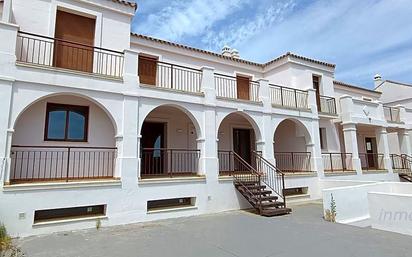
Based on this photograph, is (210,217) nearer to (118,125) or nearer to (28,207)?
(118,125)

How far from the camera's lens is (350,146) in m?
15.9

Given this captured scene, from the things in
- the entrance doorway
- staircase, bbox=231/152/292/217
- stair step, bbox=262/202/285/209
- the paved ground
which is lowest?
the paved ground

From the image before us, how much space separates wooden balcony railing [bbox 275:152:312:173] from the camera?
1450cm

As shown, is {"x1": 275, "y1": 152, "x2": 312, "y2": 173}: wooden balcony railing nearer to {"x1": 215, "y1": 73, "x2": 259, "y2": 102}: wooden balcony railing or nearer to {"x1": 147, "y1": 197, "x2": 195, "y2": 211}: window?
{"x1": 215, "y1": 73, "x2": 259, "y2": 102}: wooden balcony railing

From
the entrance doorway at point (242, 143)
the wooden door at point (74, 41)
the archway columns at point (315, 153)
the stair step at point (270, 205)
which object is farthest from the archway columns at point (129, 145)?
the archway columns at point (315, 153)

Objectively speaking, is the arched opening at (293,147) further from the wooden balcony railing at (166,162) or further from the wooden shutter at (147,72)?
the wooden shutter at (147,72)

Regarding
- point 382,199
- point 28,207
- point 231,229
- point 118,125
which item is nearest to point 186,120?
point 118,125

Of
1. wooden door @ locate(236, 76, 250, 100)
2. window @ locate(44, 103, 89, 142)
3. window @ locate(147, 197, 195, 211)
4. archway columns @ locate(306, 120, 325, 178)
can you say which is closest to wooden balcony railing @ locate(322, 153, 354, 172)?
archway columns @ locate(306, 120, 325, 178)

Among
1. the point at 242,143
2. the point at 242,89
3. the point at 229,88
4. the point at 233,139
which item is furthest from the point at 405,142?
the point at 229,88

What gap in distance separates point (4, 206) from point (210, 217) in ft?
19.7

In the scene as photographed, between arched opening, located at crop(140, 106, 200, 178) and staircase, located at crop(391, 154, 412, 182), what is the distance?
14.2 meters

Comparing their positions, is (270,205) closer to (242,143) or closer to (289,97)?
(242,143)

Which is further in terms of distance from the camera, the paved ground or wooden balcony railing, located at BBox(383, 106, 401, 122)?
wooden balcony railing, located at BBox(383, 106, 401, 122)

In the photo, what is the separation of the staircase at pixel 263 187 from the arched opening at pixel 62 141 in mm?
5113
